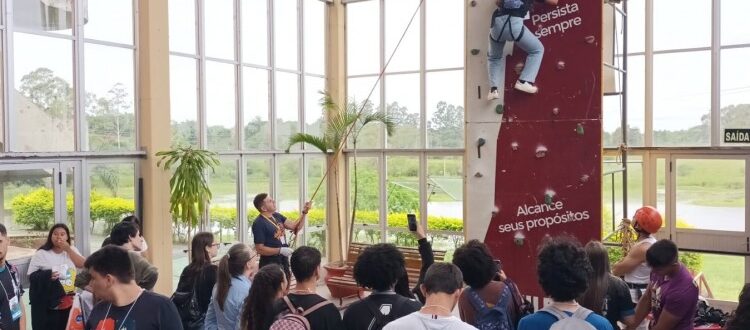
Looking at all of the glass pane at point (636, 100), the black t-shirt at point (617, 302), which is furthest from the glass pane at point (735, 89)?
the black t-shirt at point (617, 302)

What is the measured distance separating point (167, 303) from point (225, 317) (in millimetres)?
899

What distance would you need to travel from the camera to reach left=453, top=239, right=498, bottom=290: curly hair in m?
2.72

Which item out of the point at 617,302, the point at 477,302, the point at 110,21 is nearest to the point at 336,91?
the point at 110,21

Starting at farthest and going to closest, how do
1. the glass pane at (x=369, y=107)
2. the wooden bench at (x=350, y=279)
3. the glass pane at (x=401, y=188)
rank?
the glass pane at (x=369, y=107) → the glass pane at (x=401, y=188) → the wooden bench at (x=350, y=279)

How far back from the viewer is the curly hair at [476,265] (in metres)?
2.72

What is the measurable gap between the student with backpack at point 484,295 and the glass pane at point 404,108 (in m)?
6.88

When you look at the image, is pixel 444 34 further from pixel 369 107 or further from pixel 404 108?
pixel 369 107

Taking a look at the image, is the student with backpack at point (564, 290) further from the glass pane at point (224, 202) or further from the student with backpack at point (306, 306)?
the glass pane at point (224, 202)

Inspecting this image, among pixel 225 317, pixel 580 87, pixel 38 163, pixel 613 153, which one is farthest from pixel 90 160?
pixel 613 153

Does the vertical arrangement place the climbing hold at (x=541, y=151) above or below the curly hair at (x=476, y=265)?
above

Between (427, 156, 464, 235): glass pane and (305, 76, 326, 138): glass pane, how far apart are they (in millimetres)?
1838

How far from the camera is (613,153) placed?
784cm

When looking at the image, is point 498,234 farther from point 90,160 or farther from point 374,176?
point 374,176

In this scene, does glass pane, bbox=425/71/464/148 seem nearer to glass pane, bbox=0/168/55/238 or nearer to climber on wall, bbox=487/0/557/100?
climber on wall, bbox=487/0/557/100
